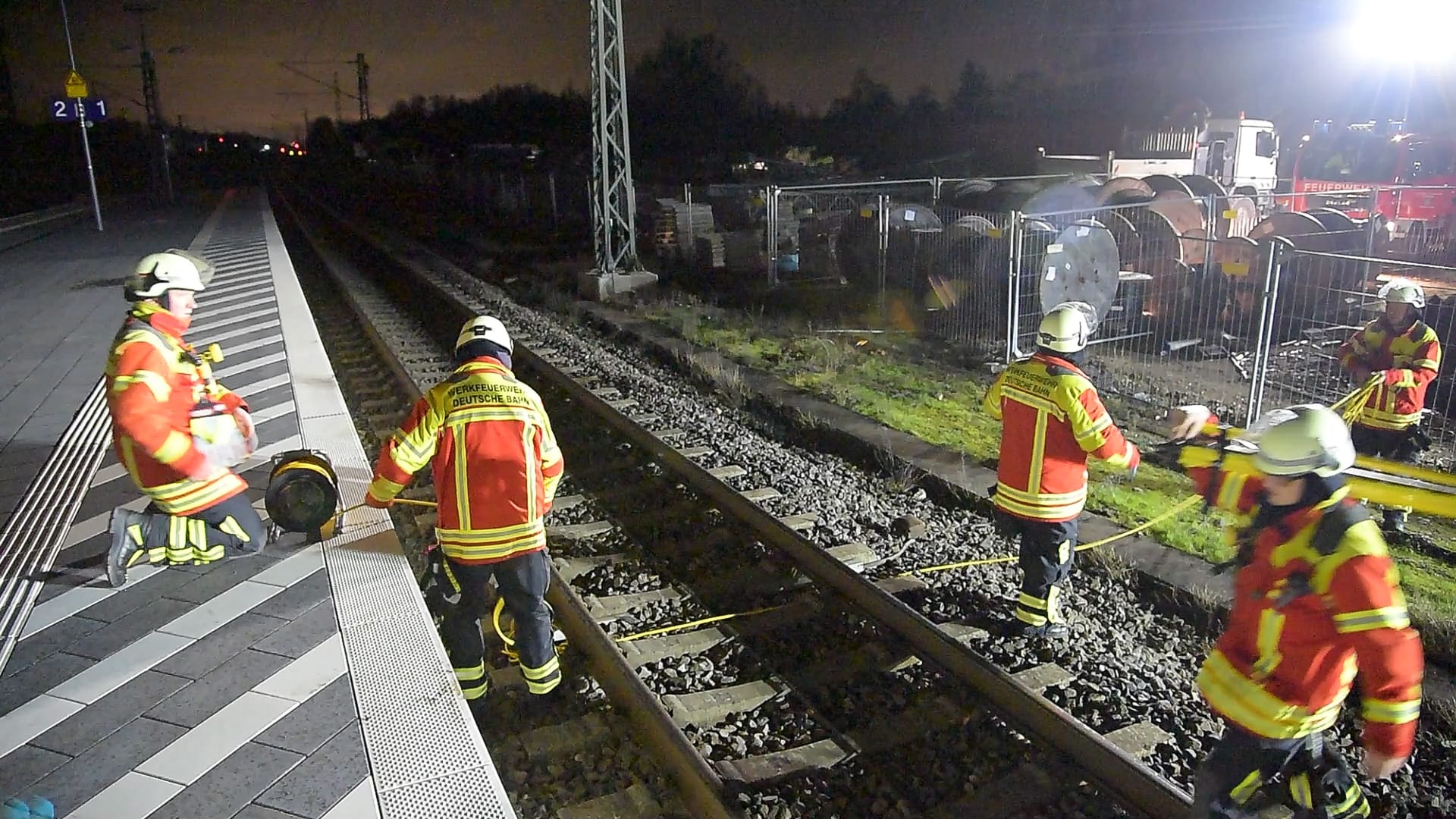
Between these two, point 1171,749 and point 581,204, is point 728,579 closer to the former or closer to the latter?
point 1171,749

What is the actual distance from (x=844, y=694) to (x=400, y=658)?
2.01 m

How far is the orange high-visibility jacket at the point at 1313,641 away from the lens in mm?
2824

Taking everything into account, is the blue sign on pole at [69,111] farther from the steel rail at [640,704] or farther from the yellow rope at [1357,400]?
the yellow rope at [1357,400]

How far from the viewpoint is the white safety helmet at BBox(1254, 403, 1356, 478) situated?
9.68ft

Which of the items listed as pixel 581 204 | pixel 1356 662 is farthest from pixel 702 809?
pixel 581 204

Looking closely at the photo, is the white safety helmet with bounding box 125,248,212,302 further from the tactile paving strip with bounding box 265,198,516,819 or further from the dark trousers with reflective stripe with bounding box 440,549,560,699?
the dark trousers with reflective stripe with bounding box 440,549,560,699

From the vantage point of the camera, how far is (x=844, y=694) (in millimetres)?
4637

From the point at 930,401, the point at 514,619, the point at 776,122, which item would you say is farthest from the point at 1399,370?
the point at 776,122

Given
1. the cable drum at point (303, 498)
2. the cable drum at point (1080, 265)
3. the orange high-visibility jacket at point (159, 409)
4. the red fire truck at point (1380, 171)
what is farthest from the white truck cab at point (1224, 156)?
the orange high-visibility jacket at point (159, 409)

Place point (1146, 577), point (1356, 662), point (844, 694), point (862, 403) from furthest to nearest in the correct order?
point (862, 403) → point (1146, 577) → point (844, 694) → point (1356, 662)

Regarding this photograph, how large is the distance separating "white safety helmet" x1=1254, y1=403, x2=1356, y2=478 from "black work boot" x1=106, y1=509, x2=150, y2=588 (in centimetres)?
511

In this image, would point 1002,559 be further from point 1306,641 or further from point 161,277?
point 161,277

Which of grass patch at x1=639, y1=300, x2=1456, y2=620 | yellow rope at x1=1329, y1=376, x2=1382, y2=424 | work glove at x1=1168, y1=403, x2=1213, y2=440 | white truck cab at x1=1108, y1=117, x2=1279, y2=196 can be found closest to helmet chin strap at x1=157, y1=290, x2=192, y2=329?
work glove at x1=1168, y1=403, x2=1213, y2=440

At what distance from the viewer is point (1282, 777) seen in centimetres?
341
